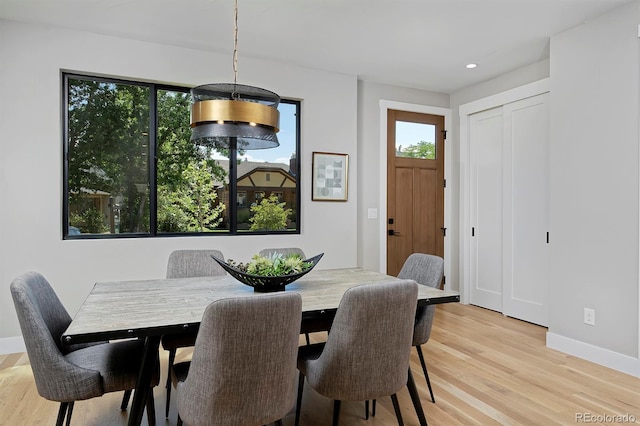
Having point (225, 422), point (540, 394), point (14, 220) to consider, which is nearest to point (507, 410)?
point (540, 394)

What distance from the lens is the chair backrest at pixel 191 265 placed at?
2812mm

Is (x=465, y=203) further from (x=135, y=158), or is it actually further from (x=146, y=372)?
(x=146, y=372)

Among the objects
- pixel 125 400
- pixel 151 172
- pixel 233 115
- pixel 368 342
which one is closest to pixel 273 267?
pixel 368 342

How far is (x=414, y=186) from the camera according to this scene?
4980mm

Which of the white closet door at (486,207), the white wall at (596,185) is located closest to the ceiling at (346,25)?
the white wall at (596,185)

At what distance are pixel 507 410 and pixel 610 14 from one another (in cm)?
294

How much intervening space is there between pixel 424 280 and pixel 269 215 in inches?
80.1

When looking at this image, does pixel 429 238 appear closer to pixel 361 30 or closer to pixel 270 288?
pixel 361 30

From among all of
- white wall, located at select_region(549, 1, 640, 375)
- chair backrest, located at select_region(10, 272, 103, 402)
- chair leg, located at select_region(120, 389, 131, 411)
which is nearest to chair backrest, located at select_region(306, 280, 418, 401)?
chair backrest, located at select_region(10, 272, 103, 402)

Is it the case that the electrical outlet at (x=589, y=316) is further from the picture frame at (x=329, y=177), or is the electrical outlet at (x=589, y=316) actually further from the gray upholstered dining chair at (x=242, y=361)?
the gray upholstered dining chair at (x=242, y=361)

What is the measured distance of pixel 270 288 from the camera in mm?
2125

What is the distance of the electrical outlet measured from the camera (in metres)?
3.11

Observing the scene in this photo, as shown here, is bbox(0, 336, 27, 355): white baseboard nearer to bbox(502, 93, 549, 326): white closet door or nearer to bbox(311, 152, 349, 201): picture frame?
bbox(311, 152, 349, 201): picture frame

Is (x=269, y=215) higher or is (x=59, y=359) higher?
(x=269, y=215)
